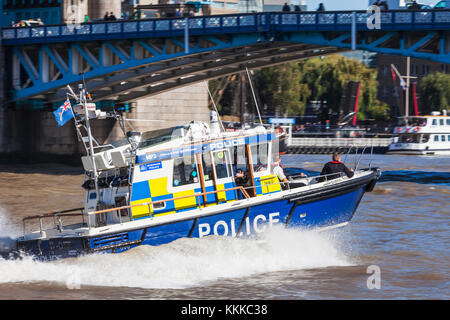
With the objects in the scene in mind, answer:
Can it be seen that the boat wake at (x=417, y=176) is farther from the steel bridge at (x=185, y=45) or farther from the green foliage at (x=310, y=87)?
the green foliage at (x=310, y=87)

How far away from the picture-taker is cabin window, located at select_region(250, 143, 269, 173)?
17.0m

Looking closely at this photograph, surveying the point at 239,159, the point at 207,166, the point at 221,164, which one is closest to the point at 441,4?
the point at 239,159

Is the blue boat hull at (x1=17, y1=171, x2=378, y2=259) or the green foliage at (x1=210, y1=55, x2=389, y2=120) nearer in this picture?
the blue boat hull at (x1=17, y1=171, x2=378, y2=259)

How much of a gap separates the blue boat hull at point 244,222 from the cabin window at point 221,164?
96 cm

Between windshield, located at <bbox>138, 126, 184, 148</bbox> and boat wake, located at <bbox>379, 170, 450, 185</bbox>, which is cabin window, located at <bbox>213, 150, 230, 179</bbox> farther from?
boat wake, located at <bbox>379, 170, 450, 185</bbox>

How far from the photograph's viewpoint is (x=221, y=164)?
16641mm

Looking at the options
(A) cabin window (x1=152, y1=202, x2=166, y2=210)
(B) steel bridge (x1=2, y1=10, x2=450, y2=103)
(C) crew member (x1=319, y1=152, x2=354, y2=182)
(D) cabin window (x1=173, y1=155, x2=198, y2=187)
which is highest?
(B) steel bridge (x1=2, y1=10, x2=450, y2=103)

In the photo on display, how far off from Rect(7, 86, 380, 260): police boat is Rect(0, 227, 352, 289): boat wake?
205mm

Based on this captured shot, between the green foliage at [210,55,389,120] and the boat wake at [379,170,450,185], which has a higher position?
the green foliage at [210,55,389,120]

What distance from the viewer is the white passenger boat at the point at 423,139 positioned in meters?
57.4

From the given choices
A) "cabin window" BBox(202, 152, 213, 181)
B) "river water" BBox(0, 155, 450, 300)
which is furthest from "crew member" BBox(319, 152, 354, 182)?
"cabin window" BBox(202, 152, 213, 181)
